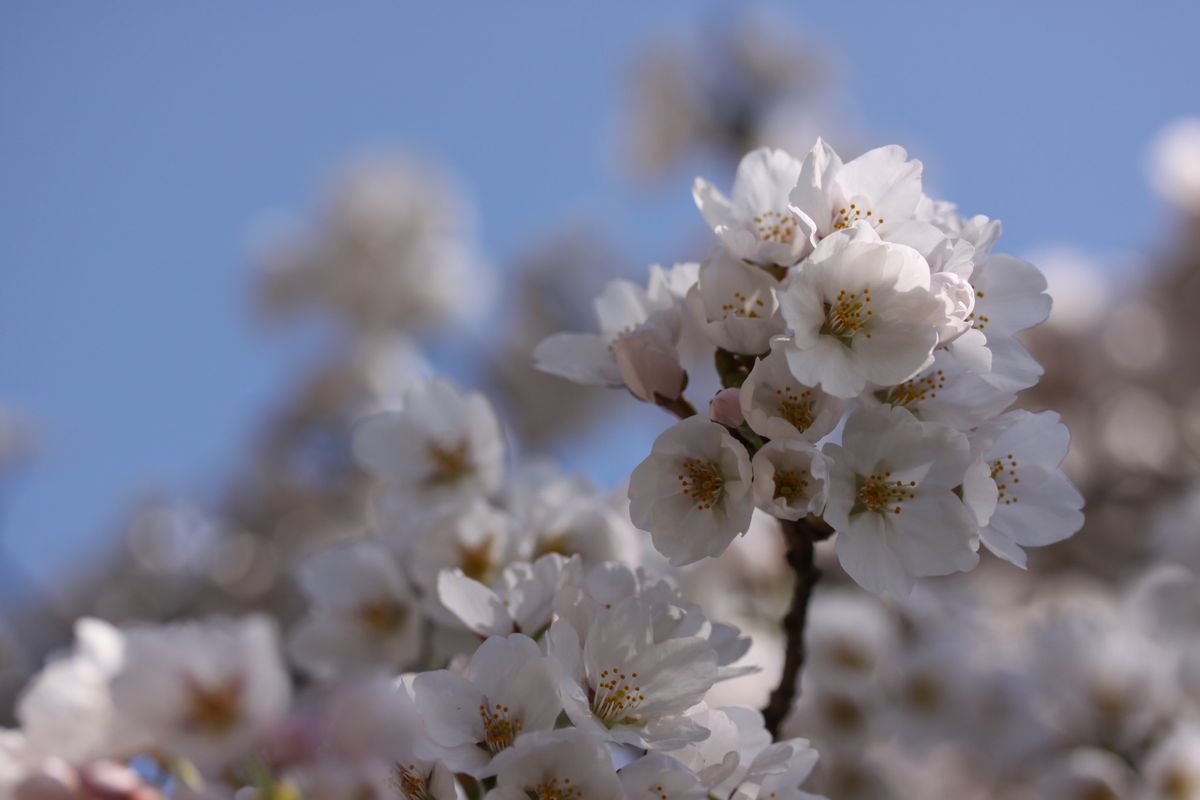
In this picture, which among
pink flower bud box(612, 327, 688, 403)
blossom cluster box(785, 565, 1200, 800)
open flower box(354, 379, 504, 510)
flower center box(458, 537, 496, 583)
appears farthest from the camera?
blossom cluster box(785, 565, 1200, 800)

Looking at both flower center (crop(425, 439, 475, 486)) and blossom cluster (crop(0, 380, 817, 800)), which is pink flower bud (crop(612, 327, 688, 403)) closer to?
blossom cluster (crop(0, 380, 817, 800))

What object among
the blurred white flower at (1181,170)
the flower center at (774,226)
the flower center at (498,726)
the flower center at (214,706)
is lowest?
the flower center at (498,726)

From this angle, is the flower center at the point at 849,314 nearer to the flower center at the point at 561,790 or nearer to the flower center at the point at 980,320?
the flower center at the point at 980,320

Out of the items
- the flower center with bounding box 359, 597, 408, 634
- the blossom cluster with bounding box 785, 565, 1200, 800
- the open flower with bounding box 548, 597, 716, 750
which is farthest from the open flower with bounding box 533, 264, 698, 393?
the blossom cluster with bounding box 785, 565, 1200, 800

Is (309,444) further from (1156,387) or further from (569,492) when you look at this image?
(569,492)

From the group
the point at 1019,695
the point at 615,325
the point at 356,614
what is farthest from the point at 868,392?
the point at 1019,695

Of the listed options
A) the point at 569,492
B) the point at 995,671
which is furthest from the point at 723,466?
the point at 995,671

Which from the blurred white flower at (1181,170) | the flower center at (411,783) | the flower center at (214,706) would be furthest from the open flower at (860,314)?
the blurred white flower at (1181,170)
